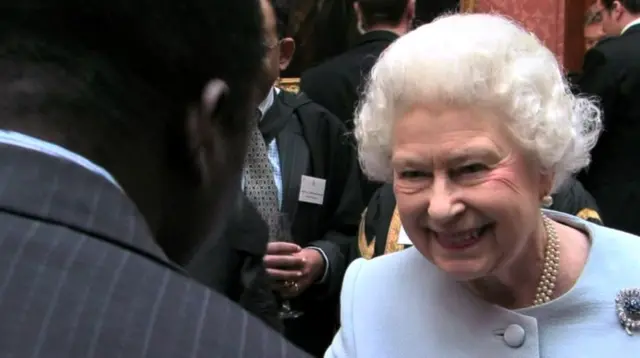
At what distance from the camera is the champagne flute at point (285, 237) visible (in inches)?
101

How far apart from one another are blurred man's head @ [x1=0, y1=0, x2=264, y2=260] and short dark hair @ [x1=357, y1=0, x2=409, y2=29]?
8.28 ft

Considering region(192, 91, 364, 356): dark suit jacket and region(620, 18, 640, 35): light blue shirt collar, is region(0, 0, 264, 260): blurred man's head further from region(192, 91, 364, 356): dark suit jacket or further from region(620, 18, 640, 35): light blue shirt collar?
region(620, 18, 640, 35): light blue shirt collar

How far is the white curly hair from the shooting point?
1599 mm

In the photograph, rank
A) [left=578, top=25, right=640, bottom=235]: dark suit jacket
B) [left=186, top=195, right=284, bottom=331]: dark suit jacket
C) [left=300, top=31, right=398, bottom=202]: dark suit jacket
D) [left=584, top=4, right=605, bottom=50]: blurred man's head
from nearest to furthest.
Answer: [left=186, top=195, right=284, bottom=331]: dark suit jacket, [left=300, top=31, right=398, bottom=202]: dark suit jacket, [left=578, top=25, right=640, bottom=235]: dark suit jacket, [left=584, top=4, right=605, bottom=50]: blurred man's head

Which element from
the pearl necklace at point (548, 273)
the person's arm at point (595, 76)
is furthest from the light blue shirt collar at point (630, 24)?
the pearl necklace at point (548, 273)

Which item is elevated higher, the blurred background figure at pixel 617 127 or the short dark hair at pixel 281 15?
the short dark hair at pixel 281 15

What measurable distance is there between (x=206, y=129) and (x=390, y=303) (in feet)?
3.06

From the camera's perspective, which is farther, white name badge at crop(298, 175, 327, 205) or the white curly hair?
white name badge at crop(298, 175, 327, 205)

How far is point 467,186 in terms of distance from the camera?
1624mm

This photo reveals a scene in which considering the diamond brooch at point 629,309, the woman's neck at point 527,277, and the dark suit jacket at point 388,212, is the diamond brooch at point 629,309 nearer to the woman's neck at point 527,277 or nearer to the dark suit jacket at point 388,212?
the woman's neck at point 527,277

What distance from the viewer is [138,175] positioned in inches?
35.2

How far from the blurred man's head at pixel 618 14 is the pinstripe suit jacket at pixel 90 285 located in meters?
3.47

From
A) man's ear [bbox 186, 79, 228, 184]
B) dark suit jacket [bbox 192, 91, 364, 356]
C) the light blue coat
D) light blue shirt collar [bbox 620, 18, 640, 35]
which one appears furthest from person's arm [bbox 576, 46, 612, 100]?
man's ear [bbox 186, 79, 228, 184]

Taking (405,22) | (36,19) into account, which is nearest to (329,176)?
(405,22)
